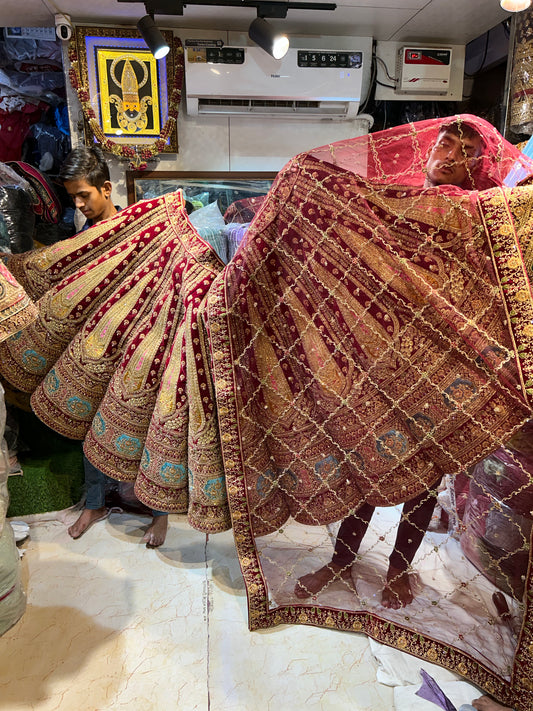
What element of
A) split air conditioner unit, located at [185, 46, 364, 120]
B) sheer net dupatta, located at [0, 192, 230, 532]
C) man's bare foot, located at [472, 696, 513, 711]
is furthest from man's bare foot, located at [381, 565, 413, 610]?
split air conditioner unit, located at [185, 46, 364, 120]

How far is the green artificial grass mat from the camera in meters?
1.87

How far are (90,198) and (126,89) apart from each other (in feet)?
3.11

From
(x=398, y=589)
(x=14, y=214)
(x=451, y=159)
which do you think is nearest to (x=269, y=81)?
(x=14, y=214)

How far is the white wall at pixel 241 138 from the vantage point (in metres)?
2.55

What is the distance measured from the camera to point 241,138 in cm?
261

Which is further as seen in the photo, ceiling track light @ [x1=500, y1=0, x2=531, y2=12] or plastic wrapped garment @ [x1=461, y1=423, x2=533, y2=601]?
ceiling track light @ [x1=500, y1=0, x2=531, y2=12]

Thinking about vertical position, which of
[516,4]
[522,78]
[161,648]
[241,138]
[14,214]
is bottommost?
[161,648]

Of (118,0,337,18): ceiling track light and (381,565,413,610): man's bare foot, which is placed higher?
(118,0,337,18): ceiling track light

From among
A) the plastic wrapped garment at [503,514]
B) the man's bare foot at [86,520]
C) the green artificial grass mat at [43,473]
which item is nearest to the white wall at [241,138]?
the green artificial grass mat at [43,473]

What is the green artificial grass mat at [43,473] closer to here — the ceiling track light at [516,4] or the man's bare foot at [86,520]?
the man's bare foot at [86,520]

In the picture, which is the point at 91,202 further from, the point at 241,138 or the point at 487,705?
the point at 487,705

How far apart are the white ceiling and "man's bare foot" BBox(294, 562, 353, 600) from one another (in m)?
2.38

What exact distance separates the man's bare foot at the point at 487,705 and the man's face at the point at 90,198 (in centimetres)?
188

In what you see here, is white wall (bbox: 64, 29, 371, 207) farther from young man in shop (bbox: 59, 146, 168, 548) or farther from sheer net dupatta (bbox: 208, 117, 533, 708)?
sheer net dupatta (bbox: 208, 117, 533, 708)
